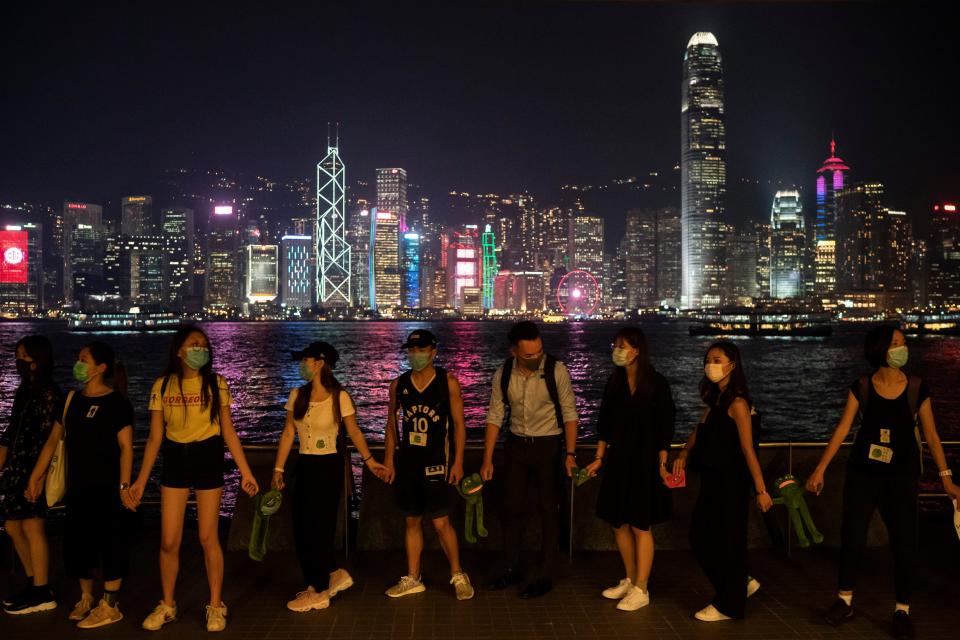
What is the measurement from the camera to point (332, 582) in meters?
5.31

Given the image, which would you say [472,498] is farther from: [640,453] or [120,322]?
[120,322]

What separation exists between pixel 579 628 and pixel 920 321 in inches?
6577

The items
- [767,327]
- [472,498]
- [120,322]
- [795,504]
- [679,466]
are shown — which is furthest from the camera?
[120,322]

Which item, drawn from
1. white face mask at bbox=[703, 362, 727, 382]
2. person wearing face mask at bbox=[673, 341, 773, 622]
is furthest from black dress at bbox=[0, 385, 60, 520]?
white face mask at bbox=[703, 362, 727, 382]

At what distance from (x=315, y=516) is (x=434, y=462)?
0.86m

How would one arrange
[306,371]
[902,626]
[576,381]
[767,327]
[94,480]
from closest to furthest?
1. [902,626]
2. [94,480]
3. [306,371]
4. [576,381]
5. [767,327]

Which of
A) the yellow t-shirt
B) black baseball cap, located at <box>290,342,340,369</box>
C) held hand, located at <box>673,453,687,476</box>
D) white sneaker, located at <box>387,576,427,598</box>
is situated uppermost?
black baseball cap, located at <box>290,342,340,369</box>

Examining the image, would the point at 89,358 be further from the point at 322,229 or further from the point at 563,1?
the point at 322,229

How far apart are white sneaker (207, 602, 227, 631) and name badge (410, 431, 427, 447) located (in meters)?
1.55

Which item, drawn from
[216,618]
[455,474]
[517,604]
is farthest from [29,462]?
[517,604]

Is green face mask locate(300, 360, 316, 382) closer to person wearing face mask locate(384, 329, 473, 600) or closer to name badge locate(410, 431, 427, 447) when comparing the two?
person wearing face mask locate(384, 329, 473, 600)

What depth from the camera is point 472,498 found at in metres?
5.73

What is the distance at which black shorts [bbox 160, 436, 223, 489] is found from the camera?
15.4 feet

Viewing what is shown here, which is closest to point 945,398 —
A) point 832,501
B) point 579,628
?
point 832,501
